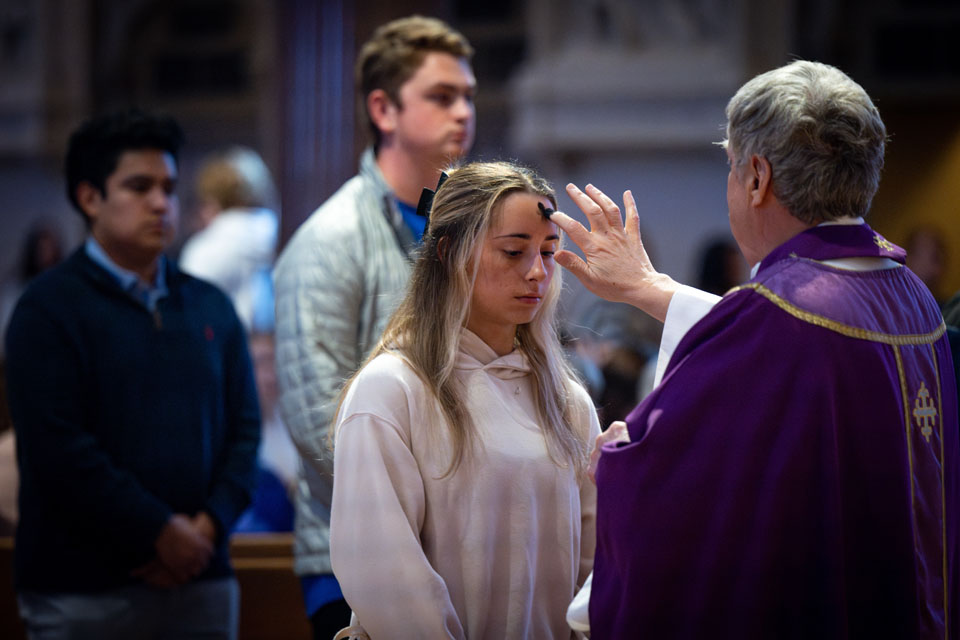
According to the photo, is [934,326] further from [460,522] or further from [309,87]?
[309,87]

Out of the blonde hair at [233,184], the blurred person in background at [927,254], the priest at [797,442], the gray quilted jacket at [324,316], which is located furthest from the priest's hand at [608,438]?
the blurred person in background at [927,254]

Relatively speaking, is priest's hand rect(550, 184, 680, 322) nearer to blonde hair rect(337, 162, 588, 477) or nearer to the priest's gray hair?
blonde hair rect(337, 162, 588, 477)

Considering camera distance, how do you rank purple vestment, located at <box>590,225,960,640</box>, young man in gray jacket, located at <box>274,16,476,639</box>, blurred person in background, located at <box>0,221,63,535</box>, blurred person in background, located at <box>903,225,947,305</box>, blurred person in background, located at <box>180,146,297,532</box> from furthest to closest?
blurred person in background, located at <box>903,225,947,305</box>, blurred person in background, located at <box>180,146,297,532</box>, blurred person in background, located at <box>0,221,63,535</box>, young man in gray jacket, located at <box>274,16,476,639</box>, purple vestment, located at <box>590,225,960,640</box>

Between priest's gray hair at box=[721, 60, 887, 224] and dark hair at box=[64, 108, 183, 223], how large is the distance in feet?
5.23

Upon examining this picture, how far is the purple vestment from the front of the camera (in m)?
1.70

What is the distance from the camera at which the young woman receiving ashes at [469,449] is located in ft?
6.07

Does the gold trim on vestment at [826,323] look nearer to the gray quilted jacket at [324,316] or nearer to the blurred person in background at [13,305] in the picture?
the gray quilted jacket at [324,316]

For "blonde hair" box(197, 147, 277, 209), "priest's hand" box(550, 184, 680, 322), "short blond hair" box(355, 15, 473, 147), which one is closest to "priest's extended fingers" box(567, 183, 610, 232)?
"priest's hand" box(550, 184, 680, 322)

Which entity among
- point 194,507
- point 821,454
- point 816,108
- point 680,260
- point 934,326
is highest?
point 816,108

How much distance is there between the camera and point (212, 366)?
109 inches

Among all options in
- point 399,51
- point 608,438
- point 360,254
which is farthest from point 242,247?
point 608,438

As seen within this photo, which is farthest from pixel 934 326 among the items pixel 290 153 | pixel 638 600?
pixel 290 153

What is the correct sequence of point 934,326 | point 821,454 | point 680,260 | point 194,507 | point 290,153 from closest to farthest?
1. point 821,454
2. point 934,326
3. point 194,507
4. point 290,153
5. point 680,260

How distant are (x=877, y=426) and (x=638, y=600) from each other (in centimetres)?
46
